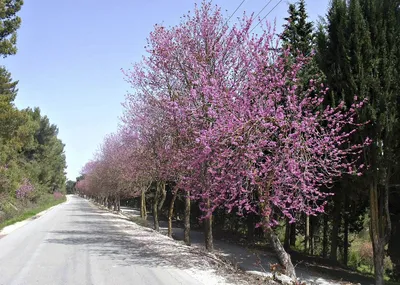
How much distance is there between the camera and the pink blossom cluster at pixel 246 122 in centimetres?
914

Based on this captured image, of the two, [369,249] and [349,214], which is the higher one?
[349,214]

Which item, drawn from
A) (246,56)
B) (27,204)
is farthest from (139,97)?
(27,204)

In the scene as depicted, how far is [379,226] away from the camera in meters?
13.5

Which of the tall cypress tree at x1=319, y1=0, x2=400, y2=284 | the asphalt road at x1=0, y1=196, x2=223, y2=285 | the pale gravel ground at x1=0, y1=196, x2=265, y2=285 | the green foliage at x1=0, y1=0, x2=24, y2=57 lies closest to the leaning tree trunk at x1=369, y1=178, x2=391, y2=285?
the tall cypress tree at x1=319, y1=0, x2=400, y2=284

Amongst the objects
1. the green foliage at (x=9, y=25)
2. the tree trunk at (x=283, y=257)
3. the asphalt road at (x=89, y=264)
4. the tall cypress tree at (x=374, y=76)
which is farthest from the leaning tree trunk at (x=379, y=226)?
the green foliage at (x=9, y=25)

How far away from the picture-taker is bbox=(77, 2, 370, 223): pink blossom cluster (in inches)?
360

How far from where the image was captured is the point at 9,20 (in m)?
21.0

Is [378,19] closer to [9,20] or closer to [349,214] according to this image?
[349,214]

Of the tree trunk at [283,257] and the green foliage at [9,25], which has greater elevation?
the green foliage at [9,25]

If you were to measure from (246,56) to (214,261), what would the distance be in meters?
6.42

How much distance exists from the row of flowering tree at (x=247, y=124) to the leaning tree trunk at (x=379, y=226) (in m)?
1.55

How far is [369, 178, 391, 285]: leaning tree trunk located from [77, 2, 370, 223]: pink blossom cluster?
1.32m

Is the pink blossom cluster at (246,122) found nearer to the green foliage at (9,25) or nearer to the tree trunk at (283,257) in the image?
the tree trunk at (283,257)

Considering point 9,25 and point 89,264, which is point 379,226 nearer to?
point 89,264
